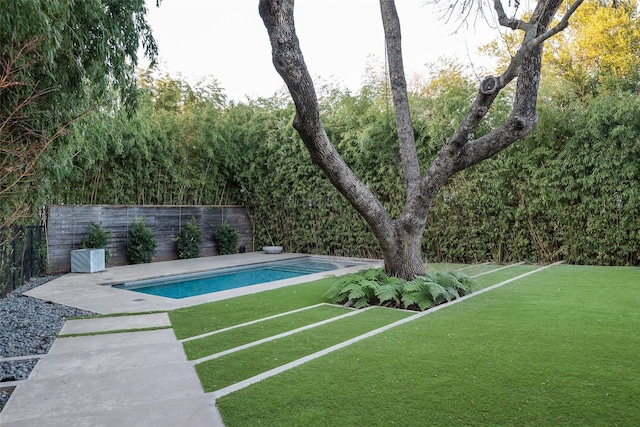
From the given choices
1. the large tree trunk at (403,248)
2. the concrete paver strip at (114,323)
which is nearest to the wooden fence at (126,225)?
the concrete paver strip at (114,323)

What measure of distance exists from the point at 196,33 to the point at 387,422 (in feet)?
36.2

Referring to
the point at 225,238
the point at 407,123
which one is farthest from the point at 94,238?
the point at 407,123

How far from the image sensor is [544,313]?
443 cm

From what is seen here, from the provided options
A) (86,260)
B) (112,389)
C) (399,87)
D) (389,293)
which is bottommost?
(112,389)

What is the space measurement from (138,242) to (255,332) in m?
7.23

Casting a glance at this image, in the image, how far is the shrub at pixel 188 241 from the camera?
1132 cm

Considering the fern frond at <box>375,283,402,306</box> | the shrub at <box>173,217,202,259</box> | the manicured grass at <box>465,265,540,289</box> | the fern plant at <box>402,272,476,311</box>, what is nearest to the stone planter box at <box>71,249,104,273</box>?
the shrub at <box>173,217,202,259</box>

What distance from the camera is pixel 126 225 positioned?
34.0ft

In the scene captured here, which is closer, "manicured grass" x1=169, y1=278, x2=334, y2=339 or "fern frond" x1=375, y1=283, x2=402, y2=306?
"manicured grass" x1=169, y1=278, x2=334, y2=339

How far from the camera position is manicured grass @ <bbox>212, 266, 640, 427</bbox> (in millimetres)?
2268

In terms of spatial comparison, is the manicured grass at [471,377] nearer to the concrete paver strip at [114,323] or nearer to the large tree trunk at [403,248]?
the large tree trunk at [403,248]

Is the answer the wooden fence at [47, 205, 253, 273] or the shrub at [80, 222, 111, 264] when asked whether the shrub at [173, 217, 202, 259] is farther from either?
the shrub at [80, 222, 111, 264]

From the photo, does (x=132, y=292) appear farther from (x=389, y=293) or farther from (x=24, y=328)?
(x=389, y=293)

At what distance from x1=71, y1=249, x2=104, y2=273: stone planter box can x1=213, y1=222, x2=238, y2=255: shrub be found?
353 centimetres
